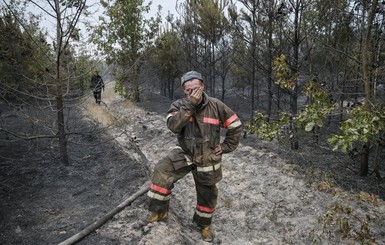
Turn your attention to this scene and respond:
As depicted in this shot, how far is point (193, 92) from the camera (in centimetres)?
290

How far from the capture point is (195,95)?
113 inches

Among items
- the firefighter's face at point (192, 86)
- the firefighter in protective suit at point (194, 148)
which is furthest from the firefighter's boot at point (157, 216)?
the firefighter's face at point (192, 86)

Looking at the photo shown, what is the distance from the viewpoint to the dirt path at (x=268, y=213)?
10.8ft

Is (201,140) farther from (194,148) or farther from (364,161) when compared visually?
(364,161)

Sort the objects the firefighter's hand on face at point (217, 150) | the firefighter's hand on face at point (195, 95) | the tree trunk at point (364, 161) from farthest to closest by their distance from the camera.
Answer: the tree trunk at point (364, 161), the firefighter's hand on face at point (217, 150), the firefighter's hand on face at point (195, 95)

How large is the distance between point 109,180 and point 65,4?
324 cm

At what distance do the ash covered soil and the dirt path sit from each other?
13 millimetres

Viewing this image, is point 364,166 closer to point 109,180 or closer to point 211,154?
point 211,154

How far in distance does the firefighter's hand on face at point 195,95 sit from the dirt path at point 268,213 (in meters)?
1.51

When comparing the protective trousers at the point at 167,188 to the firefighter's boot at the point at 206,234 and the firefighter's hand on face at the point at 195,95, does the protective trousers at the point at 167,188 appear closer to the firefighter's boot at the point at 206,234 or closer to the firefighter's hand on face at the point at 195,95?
the firefighter's boot at the point at 206,234

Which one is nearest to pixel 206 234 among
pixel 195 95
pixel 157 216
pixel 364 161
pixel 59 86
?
pixel 157 216

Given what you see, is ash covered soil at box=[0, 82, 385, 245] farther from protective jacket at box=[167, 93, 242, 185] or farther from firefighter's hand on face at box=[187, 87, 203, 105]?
firefighter's hand on face at box=[187, 87, 203, 105]

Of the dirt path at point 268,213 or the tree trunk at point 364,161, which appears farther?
the tree trunk at point 364,161

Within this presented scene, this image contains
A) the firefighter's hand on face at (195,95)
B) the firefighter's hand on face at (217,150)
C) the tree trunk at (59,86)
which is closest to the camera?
the firefighter's hand on face at (195,95)
